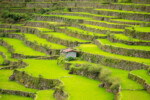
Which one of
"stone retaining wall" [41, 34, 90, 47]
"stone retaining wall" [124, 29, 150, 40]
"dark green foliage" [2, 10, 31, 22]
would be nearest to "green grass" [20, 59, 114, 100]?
"stone retaining wall" [41, 34, 90, 47]

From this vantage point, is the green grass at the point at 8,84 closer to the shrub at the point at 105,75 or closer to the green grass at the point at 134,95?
the shrub at the point at 105,75

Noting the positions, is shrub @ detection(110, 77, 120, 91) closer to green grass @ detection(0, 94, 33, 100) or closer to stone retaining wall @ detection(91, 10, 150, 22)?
green grass @ detection(0, 94, 33, 100)

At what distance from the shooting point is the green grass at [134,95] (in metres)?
28.5

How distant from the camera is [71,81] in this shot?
117 feet

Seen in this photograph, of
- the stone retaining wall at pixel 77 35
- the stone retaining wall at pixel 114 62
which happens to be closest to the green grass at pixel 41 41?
the stone retaining wall at pixel 77 35

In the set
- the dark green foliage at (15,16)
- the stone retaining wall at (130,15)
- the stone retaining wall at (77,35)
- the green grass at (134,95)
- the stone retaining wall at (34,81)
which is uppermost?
the stone retaining wall at (130,15)

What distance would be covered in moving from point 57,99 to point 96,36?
16.4 metres

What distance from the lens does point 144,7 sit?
5119 cm

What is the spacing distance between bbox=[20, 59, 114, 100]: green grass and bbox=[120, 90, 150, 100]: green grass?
159 centimetres

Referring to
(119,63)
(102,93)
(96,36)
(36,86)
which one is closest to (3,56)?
(96,36)

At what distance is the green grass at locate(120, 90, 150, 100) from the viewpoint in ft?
93.7

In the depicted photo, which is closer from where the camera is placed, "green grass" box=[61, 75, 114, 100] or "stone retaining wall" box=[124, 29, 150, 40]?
"green grass" box=[61, 75, 114, 100]

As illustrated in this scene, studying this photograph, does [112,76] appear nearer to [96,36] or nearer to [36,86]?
[36,86]

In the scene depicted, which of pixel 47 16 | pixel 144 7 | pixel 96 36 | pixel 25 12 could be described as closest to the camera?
pixel 96 36
